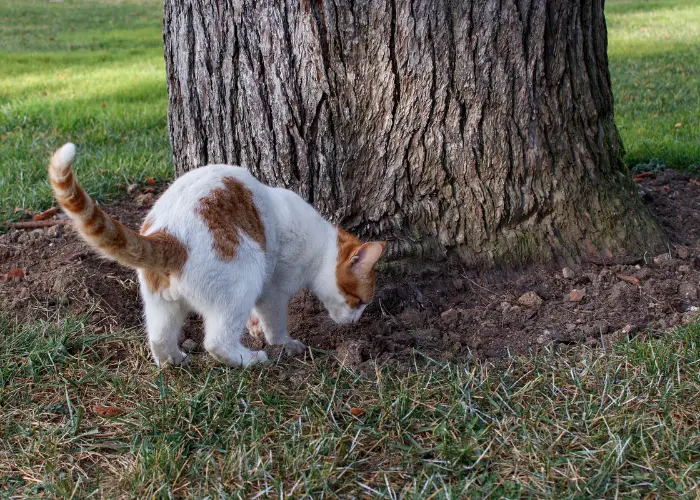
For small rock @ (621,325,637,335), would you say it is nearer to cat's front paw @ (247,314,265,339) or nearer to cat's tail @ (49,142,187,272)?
cat's front paw @ (247,314,265,339)

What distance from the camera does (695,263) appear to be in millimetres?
3957

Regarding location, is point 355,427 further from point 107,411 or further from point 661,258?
point 661,258

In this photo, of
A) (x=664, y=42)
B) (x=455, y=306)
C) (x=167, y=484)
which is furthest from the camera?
(x=664, y=42)

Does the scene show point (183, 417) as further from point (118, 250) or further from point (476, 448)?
point (476, 448)

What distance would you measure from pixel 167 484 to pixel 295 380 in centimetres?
79

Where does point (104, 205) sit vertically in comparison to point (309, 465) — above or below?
above

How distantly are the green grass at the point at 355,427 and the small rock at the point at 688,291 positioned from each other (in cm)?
44

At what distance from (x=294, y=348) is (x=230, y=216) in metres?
0.76

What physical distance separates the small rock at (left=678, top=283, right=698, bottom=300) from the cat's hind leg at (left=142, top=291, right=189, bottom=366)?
245 cm

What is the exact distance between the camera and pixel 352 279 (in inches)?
139

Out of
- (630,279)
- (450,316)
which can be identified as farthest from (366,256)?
(630,279)

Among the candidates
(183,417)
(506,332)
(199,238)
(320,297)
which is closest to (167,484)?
(183,417)

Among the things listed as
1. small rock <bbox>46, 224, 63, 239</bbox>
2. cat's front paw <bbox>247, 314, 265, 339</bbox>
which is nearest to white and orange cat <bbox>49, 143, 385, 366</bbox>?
cat's front paw <bbox>247, 314, 265, 339</bbox>

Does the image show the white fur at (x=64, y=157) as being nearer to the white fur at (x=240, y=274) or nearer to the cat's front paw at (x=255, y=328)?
the white fur at (x=240, y=274)
